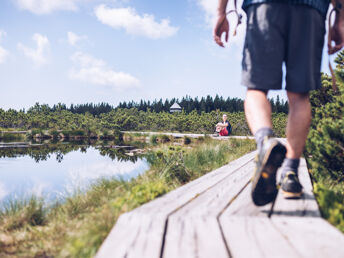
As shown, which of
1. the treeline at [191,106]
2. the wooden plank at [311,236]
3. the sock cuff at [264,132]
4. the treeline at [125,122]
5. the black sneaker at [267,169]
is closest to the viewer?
the wooden plank at [311,236]

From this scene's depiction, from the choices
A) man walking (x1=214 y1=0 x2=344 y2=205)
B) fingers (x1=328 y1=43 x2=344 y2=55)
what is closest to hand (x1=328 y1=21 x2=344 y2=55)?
fingers (x1=328 y1=43 x2=344 y2=55)

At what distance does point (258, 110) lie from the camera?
136 centimetres

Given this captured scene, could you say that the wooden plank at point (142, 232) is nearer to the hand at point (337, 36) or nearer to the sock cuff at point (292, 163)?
the sock cuff at point (292, 163)

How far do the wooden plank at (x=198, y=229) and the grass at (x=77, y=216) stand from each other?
0.31 metres

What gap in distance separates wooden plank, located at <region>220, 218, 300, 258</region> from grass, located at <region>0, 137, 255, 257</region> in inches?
20.4

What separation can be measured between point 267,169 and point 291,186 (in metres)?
0.33

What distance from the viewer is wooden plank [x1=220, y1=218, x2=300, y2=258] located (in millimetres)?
838

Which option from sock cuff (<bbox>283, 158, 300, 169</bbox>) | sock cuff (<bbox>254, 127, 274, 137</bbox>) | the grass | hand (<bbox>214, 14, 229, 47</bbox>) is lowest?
the grass

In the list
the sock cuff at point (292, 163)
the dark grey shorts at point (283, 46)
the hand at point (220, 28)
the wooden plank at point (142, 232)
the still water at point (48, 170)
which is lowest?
the still water at point (48, 170)

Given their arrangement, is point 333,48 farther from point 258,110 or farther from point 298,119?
point 258,110

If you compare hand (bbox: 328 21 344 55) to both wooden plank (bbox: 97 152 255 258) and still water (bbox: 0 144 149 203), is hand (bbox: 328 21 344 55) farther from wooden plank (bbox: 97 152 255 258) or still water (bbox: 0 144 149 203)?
still water (bbox: 0 144 149 203)

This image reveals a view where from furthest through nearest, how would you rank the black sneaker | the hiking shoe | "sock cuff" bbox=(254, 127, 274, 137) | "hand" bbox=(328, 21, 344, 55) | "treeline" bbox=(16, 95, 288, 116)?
"treeline" bbox=(16, 95, 288, 116) < "hand" bbox=(328, 21, 344, 55) < the hiking shoe < "sock cuff" bbox=(254, 127, 274, 137) < the black sneaker

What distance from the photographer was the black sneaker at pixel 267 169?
116cm

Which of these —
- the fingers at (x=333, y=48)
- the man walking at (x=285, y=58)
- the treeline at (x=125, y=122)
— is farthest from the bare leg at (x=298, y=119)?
the treeline at (x=125, y=122)
